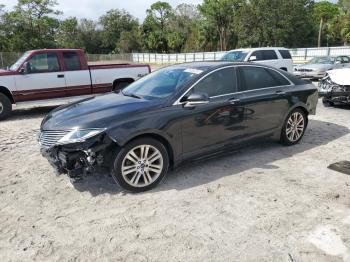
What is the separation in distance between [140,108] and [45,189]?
1677 millimetres

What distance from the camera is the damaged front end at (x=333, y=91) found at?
9320 mm

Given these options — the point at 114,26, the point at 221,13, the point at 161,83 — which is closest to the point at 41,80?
the point at 161,83

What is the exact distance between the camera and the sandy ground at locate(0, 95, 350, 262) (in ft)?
10.4

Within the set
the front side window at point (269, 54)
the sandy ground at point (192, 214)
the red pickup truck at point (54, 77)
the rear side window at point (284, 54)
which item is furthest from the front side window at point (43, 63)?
the rear side window at point (284, 54)

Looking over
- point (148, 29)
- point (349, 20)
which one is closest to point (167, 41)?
point (148, 29)

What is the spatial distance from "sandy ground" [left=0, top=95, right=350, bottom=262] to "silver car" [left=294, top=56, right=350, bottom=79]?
12.5m

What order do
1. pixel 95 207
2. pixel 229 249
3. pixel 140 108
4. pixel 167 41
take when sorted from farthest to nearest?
1. pixel 167 41
2. pixel 140 108
3. pixel 95 207
4. pixel 229 249

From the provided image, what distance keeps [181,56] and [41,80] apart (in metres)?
44.9

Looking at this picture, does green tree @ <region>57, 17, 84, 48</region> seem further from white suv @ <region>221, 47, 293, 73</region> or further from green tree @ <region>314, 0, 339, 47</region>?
white suv @ <region>221, 47, 293, 73</region>

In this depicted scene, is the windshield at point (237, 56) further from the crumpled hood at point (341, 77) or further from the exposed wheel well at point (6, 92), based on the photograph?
the exposed wheel well at point (6, 92)

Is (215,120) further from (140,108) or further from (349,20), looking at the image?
(349,20)

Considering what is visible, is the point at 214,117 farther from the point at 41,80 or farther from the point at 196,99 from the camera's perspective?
the point at 41,80

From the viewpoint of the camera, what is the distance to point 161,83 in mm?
5141

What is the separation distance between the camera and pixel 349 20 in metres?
50.1
